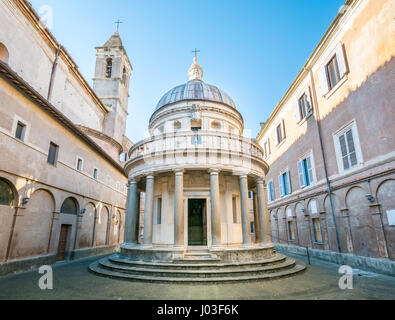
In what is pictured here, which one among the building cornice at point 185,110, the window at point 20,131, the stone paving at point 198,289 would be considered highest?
the building cornice at point 185,110

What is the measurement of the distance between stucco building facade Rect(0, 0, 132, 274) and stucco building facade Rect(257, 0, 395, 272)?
16.7 meters

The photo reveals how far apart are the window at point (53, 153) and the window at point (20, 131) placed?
7.27ft

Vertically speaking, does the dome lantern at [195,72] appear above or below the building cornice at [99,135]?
above

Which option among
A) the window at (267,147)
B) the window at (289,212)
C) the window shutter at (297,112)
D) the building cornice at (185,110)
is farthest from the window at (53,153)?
the window at (267,147)

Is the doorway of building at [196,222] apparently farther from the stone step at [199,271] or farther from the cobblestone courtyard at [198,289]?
the cobblestone courtyard at [198,289]

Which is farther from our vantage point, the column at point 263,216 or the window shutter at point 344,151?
the window shutter at point 344,151

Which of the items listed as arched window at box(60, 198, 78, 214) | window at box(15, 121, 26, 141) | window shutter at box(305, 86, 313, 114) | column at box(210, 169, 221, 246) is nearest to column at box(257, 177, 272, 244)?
column at box(210, 169, 221, 246)

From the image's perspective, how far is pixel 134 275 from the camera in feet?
31.1

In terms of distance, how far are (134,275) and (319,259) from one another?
1262 centimetres

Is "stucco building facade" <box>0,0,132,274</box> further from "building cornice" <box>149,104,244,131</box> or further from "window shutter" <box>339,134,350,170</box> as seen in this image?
"window shutter" <box>339,134,350,170</box>

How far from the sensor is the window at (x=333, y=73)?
1434 cm

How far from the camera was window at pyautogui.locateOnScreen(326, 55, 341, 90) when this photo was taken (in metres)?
14.3
